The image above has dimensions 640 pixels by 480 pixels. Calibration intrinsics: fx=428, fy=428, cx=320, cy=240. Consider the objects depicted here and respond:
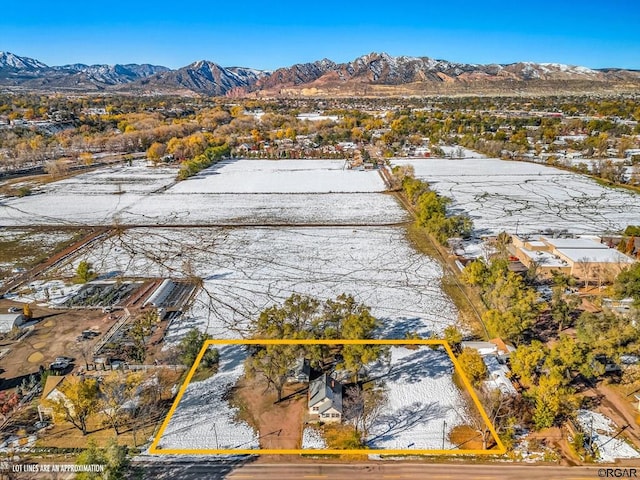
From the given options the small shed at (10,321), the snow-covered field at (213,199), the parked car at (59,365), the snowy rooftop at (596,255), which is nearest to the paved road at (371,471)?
the parked car at (59,365)

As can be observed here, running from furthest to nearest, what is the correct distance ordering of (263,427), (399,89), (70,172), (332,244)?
(399,89) < (70,172) < (332,244) < (263,427)

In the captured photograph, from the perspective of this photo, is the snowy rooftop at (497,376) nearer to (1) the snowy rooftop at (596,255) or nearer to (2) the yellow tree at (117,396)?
(1) the snowy rooftop at (596,255)

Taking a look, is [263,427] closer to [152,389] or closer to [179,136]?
[152,389]

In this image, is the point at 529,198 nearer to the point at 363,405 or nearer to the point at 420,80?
the point at 363,405

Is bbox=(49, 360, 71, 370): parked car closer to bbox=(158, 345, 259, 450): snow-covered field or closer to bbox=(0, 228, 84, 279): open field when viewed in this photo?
bbox=(158, 345, 259, 450): snow-covered field

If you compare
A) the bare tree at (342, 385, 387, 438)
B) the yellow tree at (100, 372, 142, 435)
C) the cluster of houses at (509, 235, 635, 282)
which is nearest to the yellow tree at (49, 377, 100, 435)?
the yellow tree at (100, 372, 142, 435)

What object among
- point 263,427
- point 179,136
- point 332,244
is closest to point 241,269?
point 332,244
